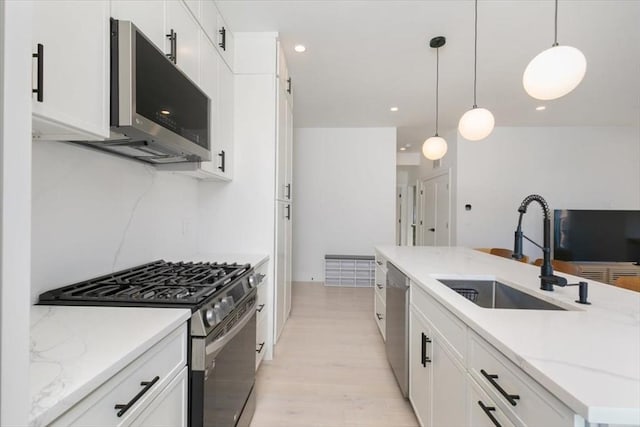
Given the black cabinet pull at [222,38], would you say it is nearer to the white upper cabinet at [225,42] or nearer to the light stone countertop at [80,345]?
the white upper cabinet at [225,42]

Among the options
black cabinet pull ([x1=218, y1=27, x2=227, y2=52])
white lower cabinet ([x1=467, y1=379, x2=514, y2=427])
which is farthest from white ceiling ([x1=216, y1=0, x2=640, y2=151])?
white lower cabinet ([x1=467, y1=379, x2=514, y2=427])

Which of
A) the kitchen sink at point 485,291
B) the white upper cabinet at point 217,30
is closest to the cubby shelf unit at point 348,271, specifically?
the kitchen sink at point 485,291

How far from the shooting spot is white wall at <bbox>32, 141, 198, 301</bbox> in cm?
113

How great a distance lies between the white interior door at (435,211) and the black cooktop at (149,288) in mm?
5142

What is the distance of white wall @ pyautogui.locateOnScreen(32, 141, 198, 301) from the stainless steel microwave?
4.8 inches

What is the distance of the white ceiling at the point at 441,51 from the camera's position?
2232 millimetres

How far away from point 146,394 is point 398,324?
1546mm

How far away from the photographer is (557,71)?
1.59m

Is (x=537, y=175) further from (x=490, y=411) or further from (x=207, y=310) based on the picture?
(x=207, y=310)

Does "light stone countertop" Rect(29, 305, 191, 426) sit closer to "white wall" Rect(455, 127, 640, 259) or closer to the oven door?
the oven door

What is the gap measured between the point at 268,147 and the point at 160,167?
0.90 m

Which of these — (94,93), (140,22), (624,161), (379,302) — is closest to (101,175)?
(94,93)

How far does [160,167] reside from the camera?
1.82 m

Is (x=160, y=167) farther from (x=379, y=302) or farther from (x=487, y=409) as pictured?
(x=379, y=302)
